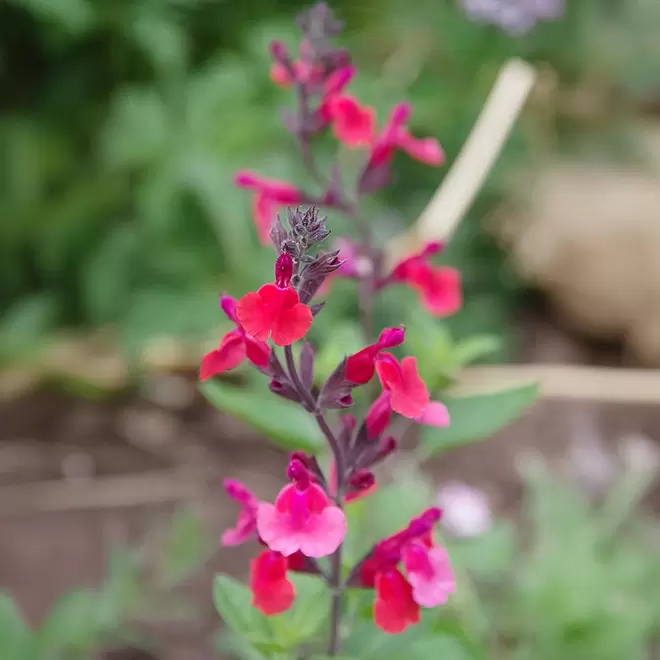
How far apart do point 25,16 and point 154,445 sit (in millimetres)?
905

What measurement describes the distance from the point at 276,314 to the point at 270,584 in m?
0.20

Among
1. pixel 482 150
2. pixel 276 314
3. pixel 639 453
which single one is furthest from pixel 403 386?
pixel 639 453

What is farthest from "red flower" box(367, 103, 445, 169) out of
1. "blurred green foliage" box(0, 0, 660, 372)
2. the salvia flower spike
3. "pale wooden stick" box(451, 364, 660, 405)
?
"pale wooden stick" box(451, 364, 660, 405)

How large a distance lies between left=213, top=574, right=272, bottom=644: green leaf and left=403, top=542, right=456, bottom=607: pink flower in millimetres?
123

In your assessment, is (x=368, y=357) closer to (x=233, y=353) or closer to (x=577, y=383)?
(x=233, y=353)

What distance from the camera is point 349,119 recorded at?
680 mm

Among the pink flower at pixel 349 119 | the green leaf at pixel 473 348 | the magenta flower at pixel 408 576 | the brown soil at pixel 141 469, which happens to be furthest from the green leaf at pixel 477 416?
the brown soil at pixel 141 469

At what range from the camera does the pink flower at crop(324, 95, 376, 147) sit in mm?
672

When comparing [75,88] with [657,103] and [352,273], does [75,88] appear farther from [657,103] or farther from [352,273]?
[657,103]

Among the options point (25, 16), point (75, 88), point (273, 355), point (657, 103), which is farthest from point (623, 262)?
point (273, 355)

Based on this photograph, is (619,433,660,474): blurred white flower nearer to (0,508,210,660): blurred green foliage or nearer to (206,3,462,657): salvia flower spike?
(0,508,210,660): blurred green foliage

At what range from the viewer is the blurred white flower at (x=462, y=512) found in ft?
4.07

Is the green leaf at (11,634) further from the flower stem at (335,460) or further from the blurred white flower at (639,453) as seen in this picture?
the blurred white flower at (639,453)

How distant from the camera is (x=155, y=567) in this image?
1.29 metres
